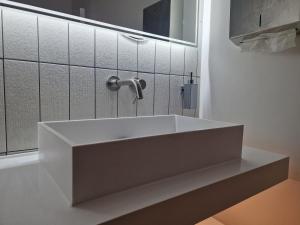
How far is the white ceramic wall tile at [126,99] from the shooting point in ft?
3.59

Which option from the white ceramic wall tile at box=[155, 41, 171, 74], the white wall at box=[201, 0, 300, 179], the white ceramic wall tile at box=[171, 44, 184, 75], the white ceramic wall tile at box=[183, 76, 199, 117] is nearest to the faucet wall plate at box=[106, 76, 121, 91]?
the white ceramic wall tile at box=[155, 41, 171, 74]

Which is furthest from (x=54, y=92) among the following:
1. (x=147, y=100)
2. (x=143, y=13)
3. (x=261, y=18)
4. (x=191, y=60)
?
(x=261, y=18)

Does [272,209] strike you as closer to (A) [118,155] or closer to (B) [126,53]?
(A) [118,155]

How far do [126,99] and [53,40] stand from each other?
420 mm

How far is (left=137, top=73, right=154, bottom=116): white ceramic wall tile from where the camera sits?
1176mm

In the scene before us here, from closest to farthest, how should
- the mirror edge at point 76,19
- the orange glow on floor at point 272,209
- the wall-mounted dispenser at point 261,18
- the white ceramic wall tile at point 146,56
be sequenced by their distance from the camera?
the mirror edge at point 76,19
the wall-mounted dispenser at point 261,18
the orange glow on floor at point 272,209
the white ceramic wall tile at point 146,56

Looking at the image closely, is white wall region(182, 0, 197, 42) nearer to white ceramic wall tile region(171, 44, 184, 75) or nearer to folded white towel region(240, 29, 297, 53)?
white ceramic wall tile region(171, 44, 184, 75)

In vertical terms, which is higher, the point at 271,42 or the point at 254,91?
the point at 271,42

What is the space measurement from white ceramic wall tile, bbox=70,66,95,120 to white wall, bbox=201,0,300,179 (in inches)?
30.2

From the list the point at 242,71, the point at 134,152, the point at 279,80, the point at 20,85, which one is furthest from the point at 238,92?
the point at 20,85

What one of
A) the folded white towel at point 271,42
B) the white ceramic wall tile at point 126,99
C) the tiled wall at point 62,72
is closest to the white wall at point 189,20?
the tiled wall at point 62,72

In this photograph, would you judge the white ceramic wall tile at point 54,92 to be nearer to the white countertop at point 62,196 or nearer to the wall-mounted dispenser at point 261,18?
the white countertop at point 62,196

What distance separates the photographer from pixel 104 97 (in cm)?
104

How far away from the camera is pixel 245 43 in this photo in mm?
1133
